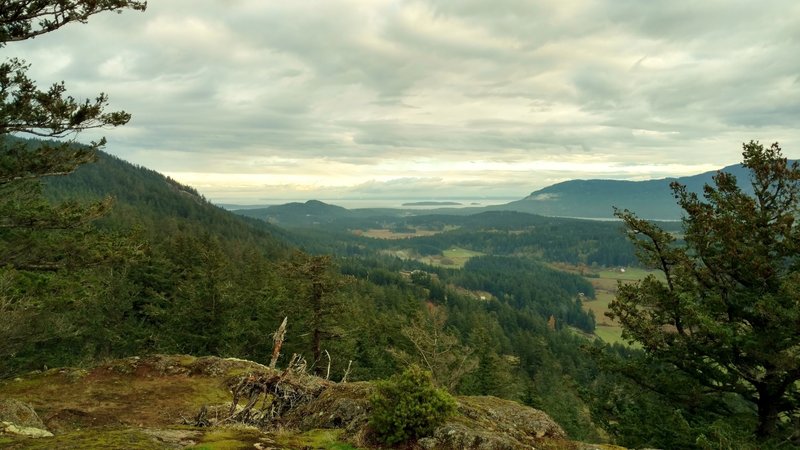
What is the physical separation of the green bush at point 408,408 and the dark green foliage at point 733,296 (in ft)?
27.2

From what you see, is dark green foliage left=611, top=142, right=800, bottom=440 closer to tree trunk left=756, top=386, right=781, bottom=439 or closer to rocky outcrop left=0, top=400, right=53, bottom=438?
tree trunk left=756, top=386, right=781, bottom=439

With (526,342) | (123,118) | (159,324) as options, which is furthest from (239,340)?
(526,342)

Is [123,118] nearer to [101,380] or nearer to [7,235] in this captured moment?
[7,235]

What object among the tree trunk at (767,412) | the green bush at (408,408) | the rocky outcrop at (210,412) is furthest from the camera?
the tree trunk at (767,412)

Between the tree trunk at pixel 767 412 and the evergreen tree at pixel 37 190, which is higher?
the evergreen tree at pixel 37 190

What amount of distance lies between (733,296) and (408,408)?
37.1 ft

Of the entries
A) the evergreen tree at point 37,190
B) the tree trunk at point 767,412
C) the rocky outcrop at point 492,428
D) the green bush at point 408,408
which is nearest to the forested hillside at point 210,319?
the evergreen tree at point 37,190

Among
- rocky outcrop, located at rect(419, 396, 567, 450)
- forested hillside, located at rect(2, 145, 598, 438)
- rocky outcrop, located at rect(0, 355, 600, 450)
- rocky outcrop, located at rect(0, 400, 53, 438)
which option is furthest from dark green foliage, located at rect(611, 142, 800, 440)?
rocky outcrop, located at rect(0, 400, 53, 438)

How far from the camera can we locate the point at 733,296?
45.3 ft

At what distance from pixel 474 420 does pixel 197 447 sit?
651 cm

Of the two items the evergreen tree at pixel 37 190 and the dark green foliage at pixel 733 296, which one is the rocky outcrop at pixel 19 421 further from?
the dark green foliage at pixel 733 296

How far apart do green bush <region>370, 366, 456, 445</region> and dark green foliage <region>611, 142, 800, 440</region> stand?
8288mm

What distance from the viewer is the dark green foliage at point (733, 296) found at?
12.5 m

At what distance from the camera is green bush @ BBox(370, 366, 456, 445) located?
9.94 meters
